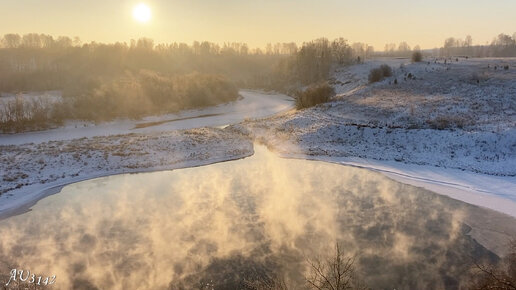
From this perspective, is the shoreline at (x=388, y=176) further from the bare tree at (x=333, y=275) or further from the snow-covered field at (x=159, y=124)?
the snow-covered field at (x=159, y=124)

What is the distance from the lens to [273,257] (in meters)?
14.9

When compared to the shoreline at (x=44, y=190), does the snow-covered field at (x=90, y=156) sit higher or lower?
higher

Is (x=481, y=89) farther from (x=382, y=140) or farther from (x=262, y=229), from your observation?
(x=262, y=229)

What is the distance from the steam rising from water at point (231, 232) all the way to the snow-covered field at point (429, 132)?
161 inches

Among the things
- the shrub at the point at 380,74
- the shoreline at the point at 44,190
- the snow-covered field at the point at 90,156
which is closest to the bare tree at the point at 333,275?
the shoreline at the point at 44,190

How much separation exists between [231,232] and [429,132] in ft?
76.0

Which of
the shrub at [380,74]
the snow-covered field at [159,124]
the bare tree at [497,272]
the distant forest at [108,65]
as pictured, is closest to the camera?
the bare tree at [497,272]

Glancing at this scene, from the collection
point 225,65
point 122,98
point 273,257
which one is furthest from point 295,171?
point 225,65

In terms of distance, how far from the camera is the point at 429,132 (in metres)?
32.2

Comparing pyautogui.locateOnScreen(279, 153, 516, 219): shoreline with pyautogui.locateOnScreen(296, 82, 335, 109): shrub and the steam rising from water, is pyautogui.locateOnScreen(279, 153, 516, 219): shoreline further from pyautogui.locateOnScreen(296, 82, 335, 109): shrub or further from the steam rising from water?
pyautogui.locateOnScreen(296, 82, 335, 109): shrub

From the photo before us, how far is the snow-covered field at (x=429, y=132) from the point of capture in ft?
81.7

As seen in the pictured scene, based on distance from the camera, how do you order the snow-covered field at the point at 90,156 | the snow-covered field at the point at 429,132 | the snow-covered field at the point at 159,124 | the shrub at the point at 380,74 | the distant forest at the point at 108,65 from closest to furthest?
the snow-covered field at the point at 90,156
the snow-covered field at the point at 429,132
the snow-covered field at the point at 159,124
the shrub at the point at 380,74
the distant forest at the point at 108,65

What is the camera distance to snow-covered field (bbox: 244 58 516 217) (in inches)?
980

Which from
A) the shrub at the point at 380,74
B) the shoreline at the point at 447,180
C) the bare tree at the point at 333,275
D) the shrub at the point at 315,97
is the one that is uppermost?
the shrub at the point at 380,74
